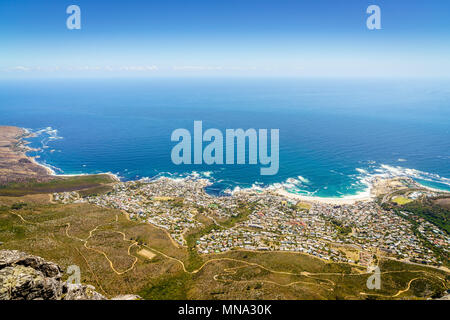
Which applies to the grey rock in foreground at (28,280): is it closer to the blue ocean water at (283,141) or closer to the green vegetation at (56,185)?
the blue ocean water at (283,141)

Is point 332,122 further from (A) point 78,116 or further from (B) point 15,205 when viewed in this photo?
(A) point 78,116

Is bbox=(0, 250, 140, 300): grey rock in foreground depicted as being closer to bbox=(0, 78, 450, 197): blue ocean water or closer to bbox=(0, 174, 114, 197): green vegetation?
Answer: bbox=(0, 78, 450, 197): blue ocean water

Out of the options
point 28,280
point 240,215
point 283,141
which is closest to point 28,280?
point 28,280

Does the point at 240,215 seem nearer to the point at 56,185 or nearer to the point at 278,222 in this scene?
the point at 278,222

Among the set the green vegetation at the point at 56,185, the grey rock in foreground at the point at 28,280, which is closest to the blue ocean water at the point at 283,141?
the green vegetation at the point at 56,185

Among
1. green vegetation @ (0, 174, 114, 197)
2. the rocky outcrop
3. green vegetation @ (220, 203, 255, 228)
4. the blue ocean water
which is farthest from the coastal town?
the rocky outcrop

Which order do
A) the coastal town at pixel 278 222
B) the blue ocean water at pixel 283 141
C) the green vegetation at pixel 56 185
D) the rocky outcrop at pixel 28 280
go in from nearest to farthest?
the rocky outcrop at pixel 28 280
the coastal town at pixel 278 222
the green vegetation at pixel 56 185
the blue ocean water at pixel 283 141
